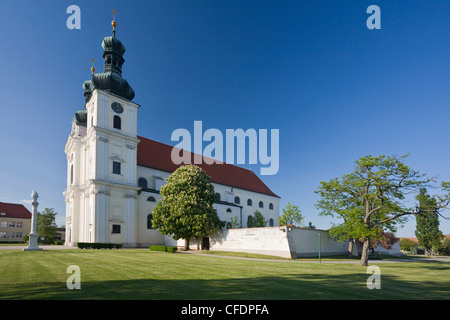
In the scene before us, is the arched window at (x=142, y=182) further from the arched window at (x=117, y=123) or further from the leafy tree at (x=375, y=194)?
the leafy tree at (x=375, y=194)

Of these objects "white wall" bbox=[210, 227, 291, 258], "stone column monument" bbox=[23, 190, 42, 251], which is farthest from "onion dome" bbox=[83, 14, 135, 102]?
"white wall" bbox=[210, 227, 291, 258]

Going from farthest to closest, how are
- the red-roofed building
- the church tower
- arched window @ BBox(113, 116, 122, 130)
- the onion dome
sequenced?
1. the red-roofed building
2. arched window @ BBox(113, 116, 122, 130)
3. the onion dome
4. the church tower

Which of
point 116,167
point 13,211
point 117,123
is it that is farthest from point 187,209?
point 13,211

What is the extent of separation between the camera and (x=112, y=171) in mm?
40844

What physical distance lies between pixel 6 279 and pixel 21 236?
77.2 m

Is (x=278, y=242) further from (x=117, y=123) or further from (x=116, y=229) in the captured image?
(x=117, y=123)

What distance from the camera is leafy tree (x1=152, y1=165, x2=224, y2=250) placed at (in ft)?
104

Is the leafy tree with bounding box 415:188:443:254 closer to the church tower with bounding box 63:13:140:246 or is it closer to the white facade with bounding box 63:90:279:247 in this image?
the white facade with bounding box 63:90:279:247

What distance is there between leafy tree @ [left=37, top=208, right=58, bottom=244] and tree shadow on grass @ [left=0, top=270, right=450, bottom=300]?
4889cm

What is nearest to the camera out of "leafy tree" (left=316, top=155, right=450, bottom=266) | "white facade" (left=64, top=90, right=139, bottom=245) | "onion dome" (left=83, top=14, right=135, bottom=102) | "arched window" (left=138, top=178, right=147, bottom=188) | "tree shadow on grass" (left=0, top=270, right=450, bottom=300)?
"tree shadow on grass" (left=0, top=270, right=450, bottom=300)

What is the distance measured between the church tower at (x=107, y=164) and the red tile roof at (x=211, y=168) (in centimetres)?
480

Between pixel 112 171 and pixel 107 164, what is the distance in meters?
1.23
